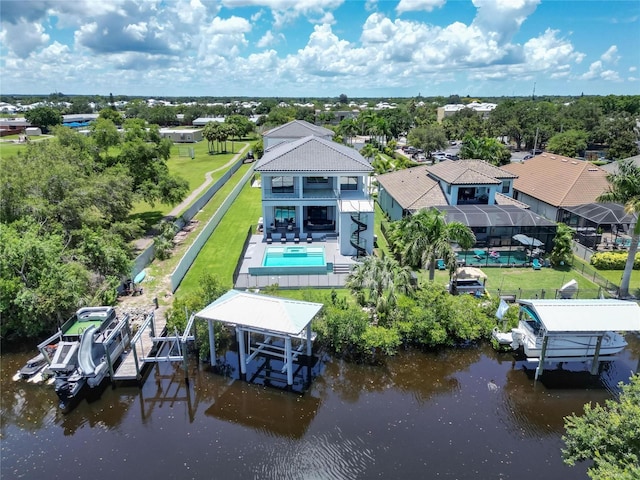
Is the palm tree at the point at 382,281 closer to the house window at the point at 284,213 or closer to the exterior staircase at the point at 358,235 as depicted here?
the exterior staircase at the point at 358,235

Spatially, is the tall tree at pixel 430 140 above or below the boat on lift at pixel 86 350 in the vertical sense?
above

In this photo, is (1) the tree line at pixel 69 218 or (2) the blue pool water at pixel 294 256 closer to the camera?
(1) the tree line at pixel 69 218

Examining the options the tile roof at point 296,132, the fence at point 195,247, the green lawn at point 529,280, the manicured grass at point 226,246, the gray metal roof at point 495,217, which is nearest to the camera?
the green lawn at point 529,280

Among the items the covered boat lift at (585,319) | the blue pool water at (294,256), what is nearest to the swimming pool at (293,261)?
the blue pool water at (294,256)

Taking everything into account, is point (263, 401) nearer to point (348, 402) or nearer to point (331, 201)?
point (348, 402)

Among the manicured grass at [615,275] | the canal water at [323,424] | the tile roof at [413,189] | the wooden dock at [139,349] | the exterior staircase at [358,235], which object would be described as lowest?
the canal water at [323,424]

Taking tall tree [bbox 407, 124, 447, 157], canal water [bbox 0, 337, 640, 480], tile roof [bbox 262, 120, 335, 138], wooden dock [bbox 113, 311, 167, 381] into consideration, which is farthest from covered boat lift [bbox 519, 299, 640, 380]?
tall tree [bbox 407, 124, 447, 157]
